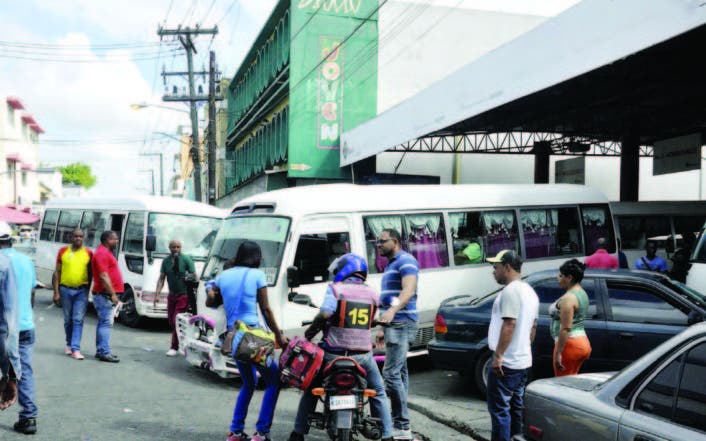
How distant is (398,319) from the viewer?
6410 mm

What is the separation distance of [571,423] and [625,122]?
24113 mm

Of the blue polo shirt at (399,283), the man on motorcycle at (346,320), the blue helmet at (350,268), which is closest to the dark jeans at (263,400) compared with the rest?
the man on motorcycle at (346,320)

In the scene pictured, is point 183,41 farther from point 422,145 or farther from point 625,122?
point 625,122

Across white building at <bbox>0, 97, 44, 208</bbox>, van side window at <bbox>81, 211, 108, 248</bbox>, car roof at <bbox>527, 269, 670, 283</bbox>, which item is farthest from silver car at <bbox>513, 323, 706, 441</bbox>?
white building at <bbox>0, 97, 44, 208</bbox>

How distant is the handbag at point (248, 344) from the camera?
5664 millimetres

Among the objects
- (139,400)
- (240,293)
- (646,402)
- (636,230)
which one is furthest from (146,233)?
(636,230)

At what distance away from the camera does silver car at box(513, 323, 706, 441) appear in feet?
10.0

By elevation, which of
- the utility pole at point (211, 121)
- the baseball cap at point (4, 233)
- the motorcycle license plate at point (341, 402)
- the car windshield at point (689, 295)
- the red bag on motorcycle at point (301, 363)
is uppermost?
the utility pole at point (211, 121)

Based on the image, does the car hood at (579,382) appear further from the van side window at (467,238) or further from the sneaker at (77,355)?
the sneaker at (77,355)

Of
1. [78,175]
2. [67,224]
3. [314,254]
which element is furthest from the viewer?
[78,175]

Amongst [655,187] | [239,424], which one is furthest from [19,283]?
[655,187]

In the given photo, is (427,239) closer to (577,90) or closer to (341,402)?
(341,402)

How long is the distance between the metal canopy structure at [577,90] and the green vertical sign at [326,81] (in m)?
2.47

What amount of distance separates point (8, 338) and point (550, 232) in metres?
8.69
